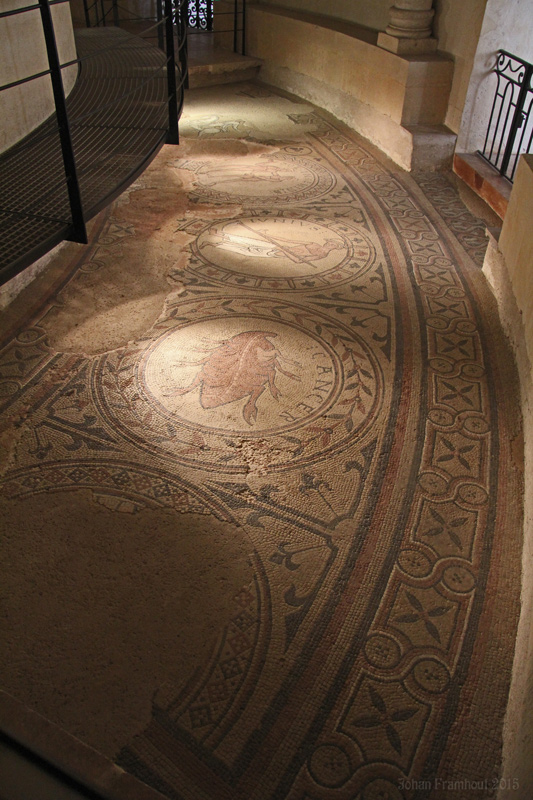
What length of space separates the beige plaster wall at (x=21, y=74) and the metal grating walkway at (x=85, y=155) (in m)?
0.08

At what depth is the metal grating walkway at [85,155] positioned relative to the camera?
2.43 metres

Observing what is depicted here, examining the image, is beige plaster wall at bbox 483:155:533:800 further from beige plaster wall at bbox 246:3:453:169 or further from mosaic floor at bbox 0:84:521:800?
beige plaster wall at bbox 246:3:453:169

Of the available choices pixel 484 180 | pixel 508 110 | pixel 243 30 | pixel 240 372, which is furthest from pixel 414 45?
pixel 240 372

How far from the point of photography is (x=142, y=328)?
10.3ft

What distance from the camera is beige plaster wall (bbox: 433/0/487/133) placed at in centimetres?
493

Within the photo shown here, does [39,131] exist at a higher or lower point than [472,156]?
higher

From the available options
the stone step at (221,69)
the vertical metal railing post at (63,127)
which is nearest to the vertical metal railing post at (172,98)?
the vertical metal railing post at (63,127)

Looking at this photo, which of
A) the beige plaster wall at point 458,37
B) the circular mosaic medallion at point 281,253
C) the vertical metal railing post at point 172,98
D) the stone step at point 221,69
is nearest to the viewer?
the vertical metal railing post at point 172,98

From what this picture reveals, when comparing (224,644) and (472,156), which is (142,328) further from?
(472,156)

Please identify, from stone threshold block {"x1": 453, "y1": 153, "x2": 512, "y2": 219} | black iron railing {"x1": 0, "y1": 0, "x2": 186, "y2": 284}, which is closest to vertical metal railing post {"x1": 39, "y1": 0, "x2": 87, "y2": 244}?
black iron railing {"x1": 0, "y1": 0, "x2": 186, "y2": 284}

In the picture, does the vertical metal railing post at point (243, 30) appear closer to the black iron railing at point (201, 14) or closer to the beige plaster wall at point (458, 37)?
the black iron railing at point (201, 14)

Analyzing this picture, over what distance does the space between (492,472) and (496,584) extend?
54 centimetres

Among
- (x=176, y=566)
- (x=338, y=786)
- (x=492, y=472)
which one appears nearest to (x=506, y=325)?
(x=492, y=472)

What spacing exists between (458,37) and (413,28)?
53cm
